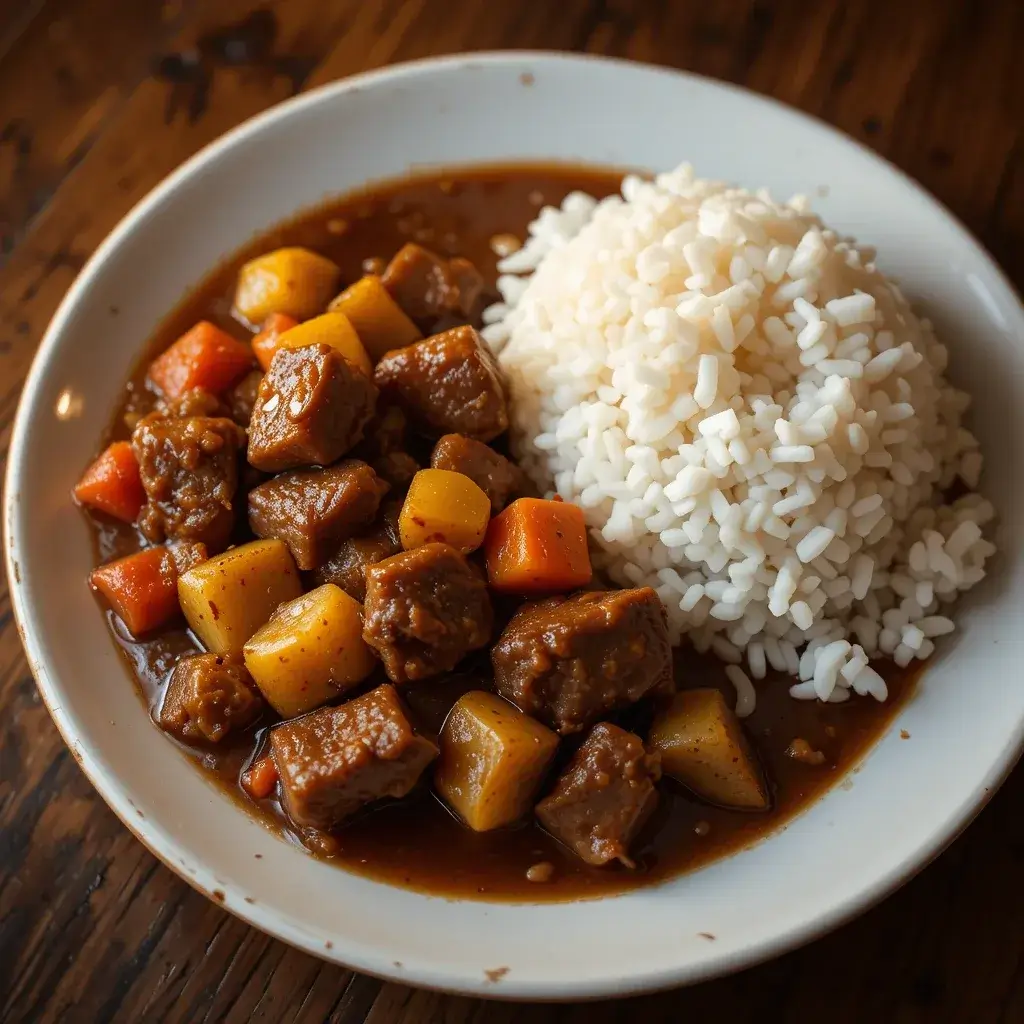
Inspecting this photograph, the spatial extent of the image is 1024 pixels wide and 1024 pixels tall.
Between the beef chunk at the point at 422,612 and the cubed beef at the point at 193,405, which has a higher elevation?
the cubed beef at the point at 193,405

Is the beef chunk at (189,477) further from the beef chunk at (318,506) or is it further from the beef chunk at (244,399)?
the beef chunk at (244,399)

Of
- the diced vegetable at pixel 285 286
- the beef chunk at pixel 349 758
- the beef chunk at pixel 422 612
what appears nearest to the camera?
the beef chunk at pixel 349 758

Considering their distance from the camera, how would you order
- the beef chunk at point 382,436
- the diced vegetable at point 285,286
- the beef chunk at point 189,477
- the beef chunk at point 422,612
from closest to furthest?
the beef chunk at point 422,612
the beef chunk at point 189,477
the beef chunk at point 382,436
the diced vegetable at point 285,286

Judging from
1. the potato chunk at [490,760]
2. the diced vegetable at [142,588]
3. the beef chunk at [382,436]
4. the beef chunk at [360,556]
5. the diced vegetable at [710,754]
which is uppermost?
the beef chunk at [382,436]

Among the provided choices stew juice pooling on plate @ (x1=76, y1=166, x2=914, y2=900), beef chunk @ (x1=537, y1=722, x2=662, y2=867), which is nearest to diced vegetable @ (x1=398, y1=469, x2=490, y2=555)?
stew juice pooling on plate @ (x1=76, y1=166, x2=914, y2=900)

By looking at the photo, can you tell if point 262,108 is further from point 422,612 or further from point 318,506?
point 422,612

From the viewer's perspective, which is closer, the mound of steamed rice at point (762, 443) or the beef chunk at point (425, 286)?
the mound of steamed rice at point (762, 443)

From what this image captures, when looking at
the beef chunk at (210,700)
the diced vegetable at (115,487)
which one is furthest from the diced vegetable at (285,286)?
the beef chunk at (210,700)
